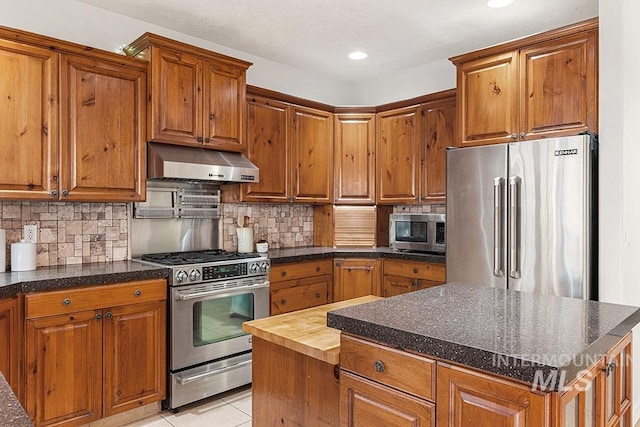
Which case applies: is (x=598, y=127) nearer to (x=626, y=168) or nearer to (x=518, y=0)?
(x=626, y=168)

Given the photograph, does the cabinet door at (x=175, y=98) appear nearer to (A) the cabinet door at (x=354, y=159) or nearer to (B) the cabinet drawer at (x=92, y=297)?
(B) the cabinet drawer at (x=92, y=297)

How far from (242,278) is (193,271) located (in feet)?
1.43

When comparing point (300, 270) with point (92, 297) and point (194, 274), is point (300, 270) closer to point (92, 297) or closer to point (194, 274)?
point (194, 274)

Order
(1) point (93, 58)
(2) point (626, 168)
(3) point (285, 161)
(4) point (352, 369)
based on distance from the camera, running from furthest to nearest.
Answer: (3) point (285, 161) → (1) point (93, 58) → (2) point (626, 168) → (4) point (352, 369)

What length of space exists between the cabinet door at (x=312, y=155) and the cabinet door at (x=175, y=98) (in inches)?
43.7

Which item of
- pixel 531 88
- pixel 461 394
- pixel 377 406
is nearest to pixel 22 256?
pixel 377 406

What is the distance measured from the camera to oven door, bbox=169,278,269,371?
2.91 meters

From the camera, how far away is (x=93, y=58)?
286cm

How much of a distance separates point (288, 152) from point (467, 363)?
3213 millimetres

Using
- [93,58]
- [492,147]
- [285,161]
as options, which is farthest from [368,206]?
[93,58]

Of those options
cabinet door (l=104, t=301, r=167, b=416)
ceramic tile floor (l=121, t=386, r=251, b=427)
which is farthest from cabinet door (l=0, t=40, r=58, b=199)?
ceramic tile floor (l=121, t=386, r=251, b=427)

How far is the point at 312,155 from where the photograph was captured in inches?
171

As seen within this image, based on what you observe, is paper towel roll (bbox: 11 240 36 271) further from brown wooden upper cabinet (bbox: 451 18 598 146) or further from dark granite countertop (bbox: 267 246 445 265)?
brown wooden upper cabinet (bbox: 451 18 598 146)

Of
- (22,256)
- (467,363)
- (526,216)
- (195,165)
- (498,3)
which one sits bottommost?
(467,363)
